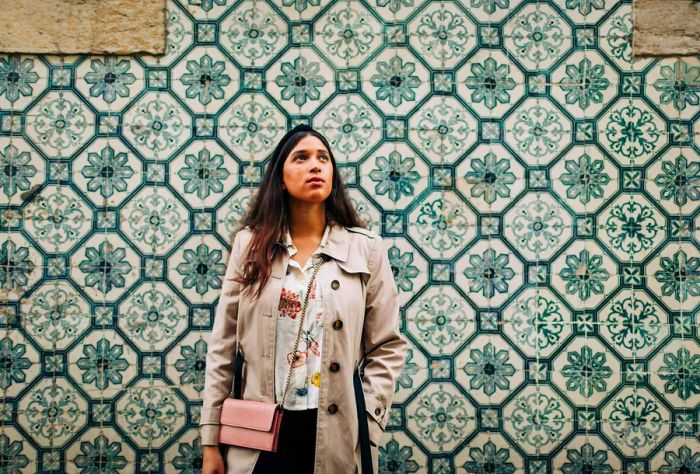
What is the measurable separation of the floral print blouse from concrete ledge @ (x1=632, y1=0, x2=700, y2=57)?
1.82 metres

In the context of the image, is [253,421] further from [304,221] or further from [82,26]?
[82,26]

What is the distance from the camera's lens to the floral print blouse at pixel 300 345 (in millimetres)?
1608

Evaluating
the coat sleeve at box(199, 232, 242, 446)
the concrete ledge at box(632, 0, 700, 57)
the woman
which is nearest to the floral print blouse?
the woman

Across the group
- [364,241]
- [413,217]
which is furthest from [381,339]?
[413,217]

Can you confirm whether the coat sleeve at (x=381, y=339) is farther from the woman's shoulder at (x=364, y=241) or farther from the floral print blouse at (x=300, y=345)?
the floral print blouse at (x=300, y=345)

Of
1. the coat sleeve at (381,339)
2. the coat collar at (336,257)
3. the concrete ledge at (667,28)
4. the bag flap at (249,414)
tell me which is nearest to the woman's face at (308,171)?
the coat collar at (336,257)

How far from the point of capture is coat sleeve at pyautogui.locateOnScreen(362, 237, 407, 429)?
171 cm

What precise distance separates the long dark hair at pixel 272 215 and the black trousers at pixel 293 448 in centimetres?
36

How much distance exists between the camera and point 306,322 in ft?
5.41

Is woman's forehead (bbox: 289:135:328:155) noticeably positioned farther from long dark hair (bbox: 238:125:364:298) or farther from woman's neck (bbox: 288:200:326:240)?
woman's neck (bbox: 288:200:326:240)

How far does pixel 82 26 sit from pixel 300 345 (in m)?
1.75

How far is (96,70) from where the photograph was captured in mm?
2463

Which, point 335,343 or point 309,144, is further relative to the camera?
point 309,144

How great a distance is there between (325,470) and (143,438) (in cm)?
110
